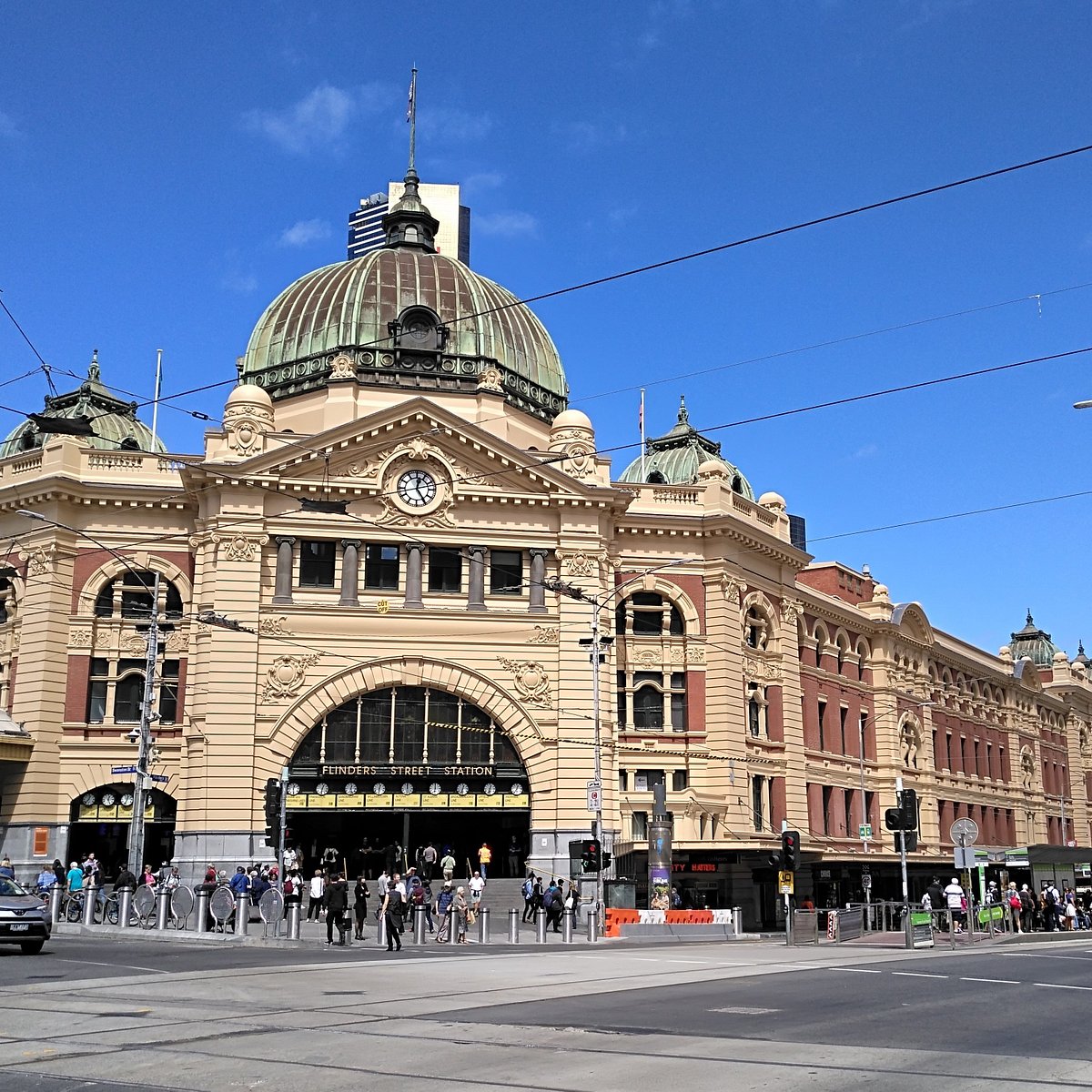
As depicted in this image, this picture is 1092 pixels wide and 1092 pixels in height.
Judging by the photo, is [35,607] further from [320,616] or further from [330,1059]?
[330,1059]

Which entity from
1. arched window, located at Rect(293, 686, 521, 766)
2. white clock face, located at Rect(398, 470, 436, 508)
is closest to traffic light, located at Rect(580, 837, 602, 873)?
arched window, located at Rect(293, 686, 521, 766)

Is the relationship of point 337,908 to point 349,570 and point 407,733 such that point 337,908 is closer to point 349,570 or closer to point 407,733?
point 407,733

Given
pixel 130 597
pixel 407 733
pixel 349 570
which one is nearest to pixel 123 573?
pixel 130 597

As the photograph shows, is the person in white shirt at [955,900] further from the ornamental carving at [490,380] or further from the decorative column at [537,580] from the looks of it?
the ornamental carving at [490,380]

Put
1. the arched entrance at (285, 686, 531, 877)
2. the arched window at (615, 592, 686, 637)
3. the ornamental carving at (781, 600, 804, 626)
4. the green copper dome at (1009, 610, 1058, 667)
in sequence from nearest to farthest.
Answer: the arched entrance at (285, 686, 531, 877) → the arched window at (615, 592, 686, 637) → the ornamental carving at (781, 600, 804, 626) → the green copper dome at (1009, 610, 1058, 667)

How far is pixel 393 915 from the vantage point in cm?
3086

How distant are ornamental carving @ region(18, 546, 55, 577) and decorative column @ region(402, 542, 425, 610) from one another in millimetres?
13201

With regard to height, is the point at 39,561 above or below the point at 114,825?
above

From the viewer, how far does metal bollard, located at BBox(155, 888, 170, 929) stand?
35062mm

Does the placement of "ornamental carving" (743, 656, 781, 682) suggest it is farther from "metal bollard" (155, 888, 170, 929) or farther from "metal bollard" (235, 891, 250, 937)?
"metal bollard" (155, 888, 170, 929)

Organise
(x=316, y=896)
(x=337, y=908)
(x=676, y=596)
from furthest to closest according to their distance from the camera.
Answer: (x=676, y=596), (x=316, y=896), (x=337, y=908)

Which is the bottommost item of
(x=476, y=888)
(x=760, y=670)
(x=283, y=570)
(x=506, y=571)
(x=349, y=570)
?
(x=476, y=888)

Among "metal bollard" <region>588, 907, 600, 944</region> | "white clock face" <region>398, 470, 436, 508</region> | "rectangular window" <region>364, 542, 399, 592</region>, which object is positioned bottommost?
"metal bollard" <region>588, 907, 600, 944</region>

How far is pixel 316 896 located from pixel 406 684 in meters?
12.6
